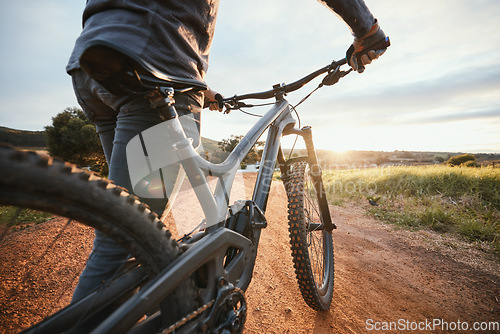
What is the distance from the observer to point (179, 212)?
14.7 ft

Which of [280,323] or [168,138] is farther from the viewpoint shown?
[280,323]

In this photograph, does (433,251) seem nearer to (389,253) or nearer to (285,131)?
(389,253)

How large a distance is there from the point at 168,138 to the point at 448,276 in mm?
3876

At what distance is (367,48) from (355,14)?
34cm

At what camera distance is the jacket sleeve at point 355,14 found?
1.18m

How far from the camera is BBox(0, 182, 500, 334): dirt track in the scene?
6.09ft

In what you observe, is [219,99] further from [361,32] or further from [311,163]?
[361,32]

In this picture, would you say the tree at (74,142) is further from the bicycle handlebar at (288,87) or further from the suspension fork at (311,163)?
the suspension fork at (311,163)

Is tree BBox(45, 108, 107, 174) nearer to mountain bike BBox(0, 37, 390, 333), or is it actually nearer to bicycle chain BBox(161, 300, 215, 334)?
mountain bike BBox(0, 37, 390, 333)

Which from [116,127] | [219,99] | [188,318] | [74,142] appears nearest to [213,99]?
[219,99]

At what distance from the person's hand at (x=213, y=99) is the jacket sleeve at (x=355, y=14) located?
1.27 m

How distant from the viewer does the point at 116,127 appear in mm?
1079

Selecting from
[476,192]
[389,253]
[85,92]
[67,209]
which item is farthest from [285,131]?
[476,192]

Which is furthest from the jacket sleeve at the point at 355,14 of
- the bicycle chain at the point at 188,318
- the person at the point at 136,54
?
the bicycle chain at the point at 188,318
